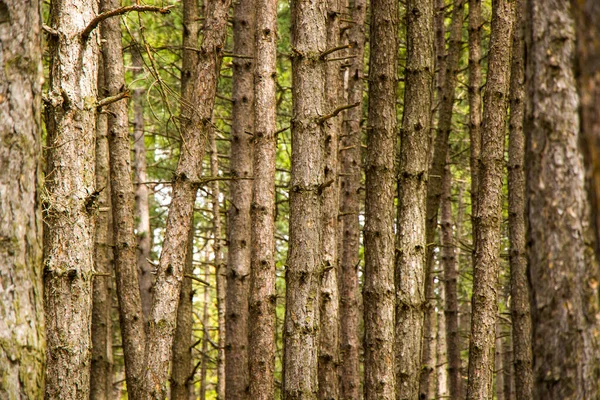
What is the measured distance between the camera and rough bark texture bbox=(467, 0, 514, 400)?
26.3 ft

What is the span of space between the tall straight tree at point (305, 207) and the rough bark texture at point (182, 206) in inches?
30.1

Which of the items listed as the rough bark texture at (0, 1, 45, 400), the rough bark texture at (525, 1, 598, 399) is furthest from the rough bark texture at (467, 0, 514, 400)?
the rough bark texture at (0, 1, 45, 400)

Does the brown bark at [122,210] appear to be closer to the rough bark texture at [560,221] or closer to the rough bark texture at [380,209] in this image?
the rough bark texture at [380,209]

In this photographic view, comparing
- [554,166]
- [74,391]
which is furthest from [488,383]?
[554,166]

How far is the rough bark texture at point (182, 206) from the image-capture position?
237 inches

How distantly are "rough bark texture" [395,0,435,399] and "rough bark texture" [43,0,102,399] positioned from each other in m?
3.23

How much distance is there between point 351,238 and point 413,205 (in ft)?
11.0

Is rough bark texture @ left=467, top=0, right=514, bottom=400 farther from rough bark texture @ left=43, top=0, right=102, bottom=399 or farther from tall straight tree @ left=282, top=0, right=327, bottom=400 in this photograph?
rough bark texture @ left=43, top=0, right=102, bottom=399

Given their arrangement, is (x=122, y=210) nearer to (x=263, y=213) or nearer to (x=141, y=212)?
(x=263, y=213)

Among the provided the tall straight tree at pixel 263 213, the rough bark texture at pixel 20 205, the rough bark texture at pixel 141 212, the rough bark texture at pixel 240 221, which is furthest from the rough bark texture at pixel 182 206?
the rough bark texture at pixel 141 212

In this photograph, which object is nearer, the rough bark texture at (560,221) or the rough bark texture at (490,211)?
the rough bark texture at (560,221)

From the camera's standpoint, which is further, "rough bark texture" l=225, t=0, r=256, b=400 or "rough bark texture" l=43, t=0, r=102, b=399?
"rough bark texture" l=225, t=0, r=256, b=400

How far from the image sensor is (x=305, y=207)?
6238 mm

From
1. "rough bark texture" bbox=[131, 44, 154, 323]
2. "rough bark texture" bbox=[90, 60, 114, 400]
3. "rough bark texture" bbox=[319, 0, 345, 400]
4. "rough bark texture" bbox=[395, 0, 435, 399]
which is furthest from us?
"rough bark texture" bbox=[131, 44, 154, 323]
